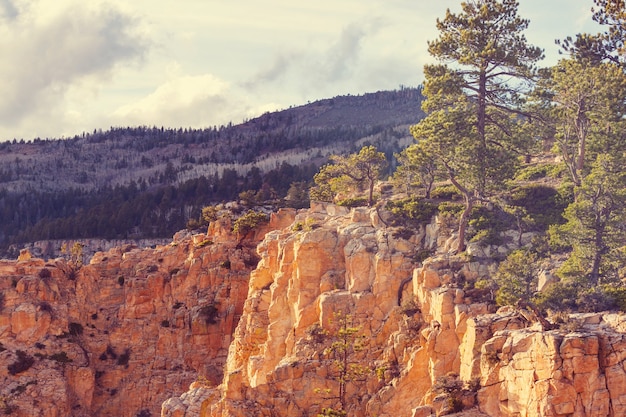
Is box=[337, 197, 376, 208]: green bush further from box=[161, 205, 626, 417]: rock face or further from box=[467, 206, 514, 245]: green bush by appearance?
box=[467, 206, 514, 245]: green bush

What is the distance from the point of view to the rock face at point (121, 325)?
8481cm

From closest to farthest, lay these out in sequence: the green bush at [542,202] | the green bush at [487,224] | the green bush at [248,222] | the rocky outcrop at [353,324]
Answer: the rocky outcrop at [353,324] < the green bush at [487,224] < the green bush at [542,202] < the green bush at [248,222]

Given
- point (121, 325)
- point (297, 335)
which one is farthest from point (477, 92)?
point (121, 325)

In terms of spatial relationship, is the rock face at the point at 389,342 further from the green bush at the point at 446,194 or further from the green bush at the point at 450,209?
the green bush at the point at 446,194

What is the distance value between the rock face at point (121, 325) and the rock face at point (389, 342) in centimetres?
1498

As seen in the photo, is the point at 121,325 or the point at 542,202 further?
the point at 121,325

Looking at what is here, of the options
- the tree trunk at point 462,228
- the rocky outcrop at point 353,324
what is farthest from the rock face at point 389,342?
the tree trunk at point 462,228

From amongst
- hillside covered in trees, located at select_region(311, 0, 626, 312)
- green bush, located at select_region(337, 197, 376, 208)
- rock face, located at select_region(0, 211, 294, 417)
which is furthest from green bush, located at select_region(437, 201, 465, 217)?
rock face, located at select_region(0, 211, 294, 417)

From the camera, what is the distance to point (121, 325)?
3629 inches

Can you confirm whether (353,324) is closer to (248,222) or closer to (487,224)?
(487,224)

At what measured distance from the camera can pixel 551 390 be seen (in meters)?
40.0

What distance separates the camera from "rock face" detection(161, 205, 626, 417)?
133 feet

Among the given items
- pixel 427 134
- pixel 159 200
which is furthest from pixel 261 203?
pixel 159 200

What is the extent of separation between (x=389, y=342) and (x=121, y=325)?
4561 centimetres
